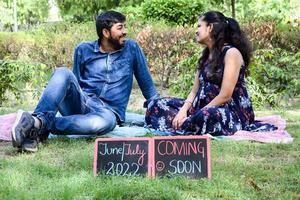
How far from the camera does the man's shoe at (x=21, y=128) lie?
3.90 meters

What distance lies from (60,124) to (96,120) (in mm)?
292

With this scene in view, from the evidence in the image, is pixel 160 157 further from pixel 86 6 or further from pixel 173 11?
pixel 86 6

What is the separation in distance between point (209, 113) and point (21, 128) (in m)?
1.54

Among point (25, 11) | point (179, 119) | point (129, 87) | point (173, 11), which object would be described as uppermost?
point (173, 11)

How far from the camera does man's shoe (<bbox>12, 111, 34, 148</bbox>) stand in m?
3.90

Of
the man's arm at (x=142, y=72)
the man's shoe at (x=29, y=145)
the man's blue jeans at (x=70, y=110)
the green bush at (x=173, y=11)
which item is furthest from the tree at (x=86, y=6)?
the man's shoe at (x=29, y=145)

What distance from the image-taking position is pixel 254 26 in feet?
30.7

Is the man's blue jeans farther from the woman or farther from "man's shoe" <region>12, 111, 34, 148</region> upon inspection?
the woman

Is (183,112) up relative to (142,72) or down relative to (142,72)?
down

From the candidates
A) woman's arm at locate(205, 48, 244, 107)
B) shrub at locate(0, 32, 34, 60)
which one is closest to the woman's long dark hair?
woman's arm at locate(205, 48, 244, 107)

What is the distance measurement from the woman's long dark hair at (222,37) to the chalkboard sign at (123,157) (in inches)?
67.0

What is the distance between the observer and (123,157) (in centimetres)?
320

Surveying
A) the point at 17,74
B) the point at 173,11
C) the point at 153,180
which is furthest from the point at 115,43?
the point at 173,11

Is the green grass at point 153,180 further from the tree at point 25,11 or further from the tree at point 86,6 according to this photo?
the tree at point 25,11
